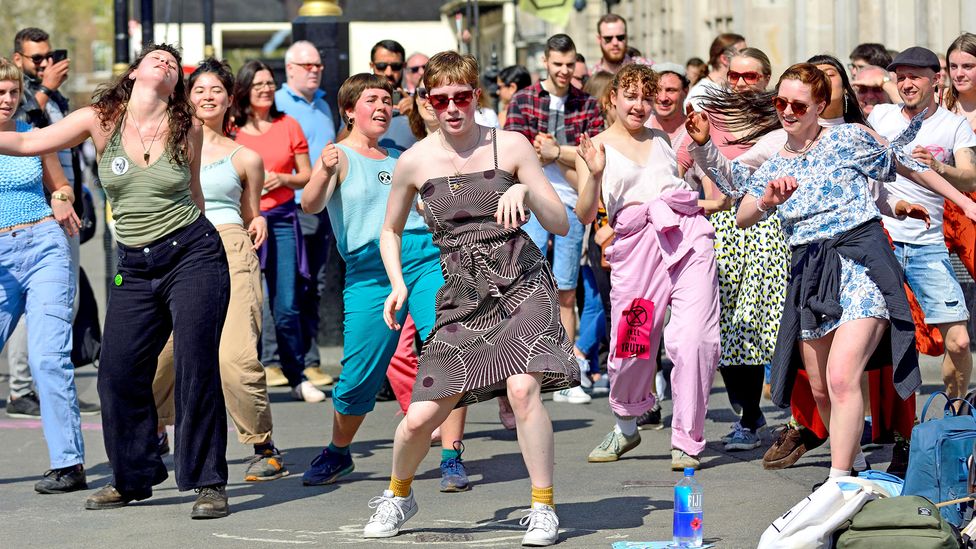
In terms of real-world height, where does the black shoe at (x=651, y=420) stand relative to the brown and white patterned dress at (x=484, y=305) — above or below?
below

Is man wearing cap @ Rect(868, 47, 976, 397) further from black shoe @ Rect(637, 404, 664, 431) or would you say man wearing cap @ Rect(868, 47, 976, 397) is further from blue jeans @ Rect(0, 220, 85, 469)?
blue jeans @ Rect(0, 220, 85, 469)

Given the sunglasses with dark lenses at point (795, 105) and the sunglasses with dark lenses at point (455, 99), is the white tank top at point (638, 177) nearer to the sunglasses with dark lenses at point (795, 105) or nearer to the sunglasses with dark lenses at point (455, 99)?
the sunglasses with dark lenses at point (795, 105)

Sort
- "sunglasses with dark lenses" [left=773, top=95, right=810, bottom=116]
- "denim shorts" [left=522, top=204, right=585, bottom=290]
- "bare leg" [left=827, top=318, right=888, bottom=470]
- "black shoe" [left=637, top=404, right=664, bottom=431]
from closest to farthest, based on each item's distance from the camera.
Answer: "bare leg" [left=827, top=318, right=888, bottom=470] → "sunglasses with dark lenses" [left=773, top=95, right=810, bottom=116] → "black shoe" [left=637, top=404, right=664, bottom=431] → "denim shorts" [left=522, top=204, right=585, bottom=290]

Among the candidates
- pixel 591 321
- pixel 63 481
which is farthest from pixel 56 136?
pixel 591 321

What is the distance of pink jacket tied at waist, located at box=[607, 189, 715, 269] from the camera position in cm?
864

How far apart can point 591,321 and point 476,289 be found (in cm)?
471

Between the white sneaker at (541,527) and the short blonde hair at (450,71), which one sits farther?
the short blonde hair at (450,71)

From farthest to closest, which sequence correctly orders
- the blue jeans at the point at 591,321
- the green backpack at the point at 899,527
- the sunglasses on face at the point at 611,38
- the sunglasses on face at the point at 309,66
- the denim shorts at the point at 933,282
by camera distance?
the sunglasses on face at the point at 611,38 < the sunglasses on face at the point at 309,66 < the blue jeans at the point at 591,321 < the denim shorts at the point at 933,282 < the green backpack at the point at 899,527

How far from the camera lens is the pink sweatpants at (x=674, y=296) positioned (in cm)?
847

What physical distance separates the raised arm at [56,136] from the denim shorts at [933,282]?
4.23 m

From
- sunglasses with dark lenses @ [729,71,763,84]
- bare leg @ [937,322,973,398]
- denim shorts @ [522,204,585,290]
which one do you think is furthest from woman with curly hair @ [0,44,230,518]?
denim shorts @ [522,204,585,290]

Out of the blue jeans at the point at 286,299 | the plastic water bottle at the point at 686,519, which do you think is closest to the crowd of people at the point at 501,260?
the plastic water bottle at the point at 686,519

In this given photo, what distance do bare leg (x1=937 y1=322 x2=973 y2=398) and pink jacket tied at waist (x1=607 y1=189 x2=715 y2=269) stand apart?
4.85ft

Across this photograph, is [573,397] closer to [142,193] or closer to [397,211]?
[397,211]
